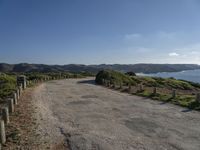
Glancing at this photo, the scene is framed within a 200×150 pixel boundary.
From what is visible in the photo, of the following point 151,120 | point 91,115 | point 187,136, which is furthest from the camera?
point 91,115

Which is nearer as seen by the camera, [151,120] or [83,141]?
[83,141]

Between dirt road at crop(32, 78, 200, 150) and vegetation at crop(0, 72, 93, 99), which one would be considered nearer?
dirt road at crop(32, 78, 200, 150)

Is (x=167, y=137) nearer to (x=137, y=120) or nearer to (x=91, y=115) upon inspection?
(x=137, y=120)

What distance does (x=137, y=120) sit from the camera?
36.8 feet

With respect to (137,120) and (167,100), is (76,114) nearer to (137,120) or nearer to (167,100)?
(137,120)

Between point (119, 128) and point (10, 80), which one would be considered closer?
point (119, 128)

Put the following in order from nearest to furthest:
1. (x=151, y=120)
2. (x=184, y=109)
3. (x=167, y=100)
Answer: (x=151, y=120)
(x=184, y=109)
(x=167, y=100)

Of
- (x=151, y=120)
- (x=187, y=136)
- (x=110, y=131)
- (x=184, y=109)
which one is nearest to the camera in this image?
(x=187, y=136)

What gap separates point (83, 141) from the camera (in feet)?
26.9

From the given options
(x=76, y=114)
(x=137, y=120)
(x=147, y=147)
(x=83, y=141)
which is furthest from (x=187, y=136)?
(x=76, y=114)

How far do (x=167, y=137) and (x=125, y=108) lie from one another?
5.89 meters

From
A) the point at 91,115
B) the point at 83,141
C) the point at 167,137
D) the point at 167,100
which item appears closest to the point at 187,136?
the point at 167,137

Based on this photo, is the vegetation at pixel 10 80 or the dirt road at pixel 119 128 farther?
the vegetation at pixel 10 80

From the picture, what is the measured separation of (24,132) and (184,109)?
941 cm
